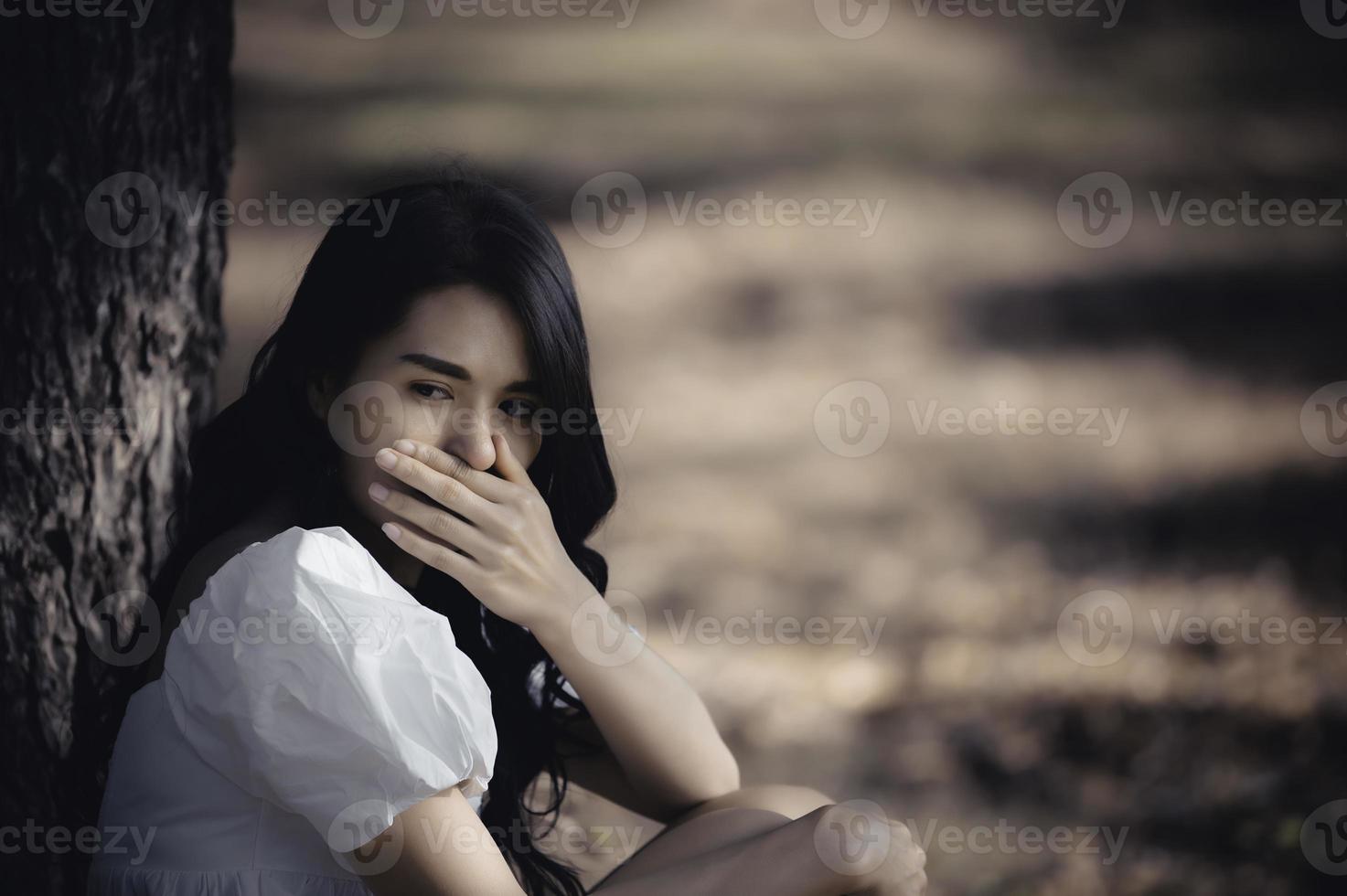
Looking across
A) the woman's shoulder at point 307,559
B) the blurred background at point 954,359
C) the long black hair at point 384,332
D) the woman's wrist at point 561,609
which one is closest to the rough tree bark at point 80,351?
the long black hair at point 384,332

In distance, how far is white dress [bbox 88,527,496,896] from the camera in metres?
1.37

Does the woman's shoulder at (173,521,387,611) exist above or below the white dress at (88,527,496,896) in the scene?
above

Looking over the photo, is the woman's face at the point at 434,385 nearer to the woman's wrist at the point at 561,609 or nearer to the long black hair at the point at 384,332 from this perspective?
the long black hair at the point at 384,332

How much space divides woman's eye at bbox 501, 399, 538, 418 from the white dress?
13.4 inches

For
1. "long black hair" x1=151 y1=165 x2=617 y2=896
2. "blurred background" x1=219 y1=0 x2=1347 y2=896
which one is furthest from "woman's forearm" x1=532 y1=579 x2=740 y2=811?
"blurred background" x1=219 y1=0 x2=1347 y2=896

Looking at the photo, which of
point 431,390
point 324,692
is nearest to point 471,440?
point 431,390

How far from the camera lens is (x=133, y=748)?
156cm

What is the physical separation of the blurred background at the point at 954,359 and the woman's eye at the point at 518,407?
5.18 ft

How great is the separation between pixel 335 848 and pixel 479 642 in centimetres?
74

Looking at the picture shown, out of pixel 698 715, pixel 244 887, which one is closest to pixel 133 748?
pixel 244 887

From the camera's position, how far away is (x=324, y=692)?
1372 millimetres

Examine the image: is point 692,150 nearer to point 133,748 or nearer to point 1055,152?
point 1055,152

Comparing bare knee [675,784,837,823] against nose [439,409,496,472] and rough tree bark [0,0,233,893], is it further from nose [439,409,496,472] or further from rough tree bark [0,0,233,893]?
rough tree bark [0,0,233,893]

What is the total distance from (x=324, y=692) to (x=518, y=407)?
56cm
